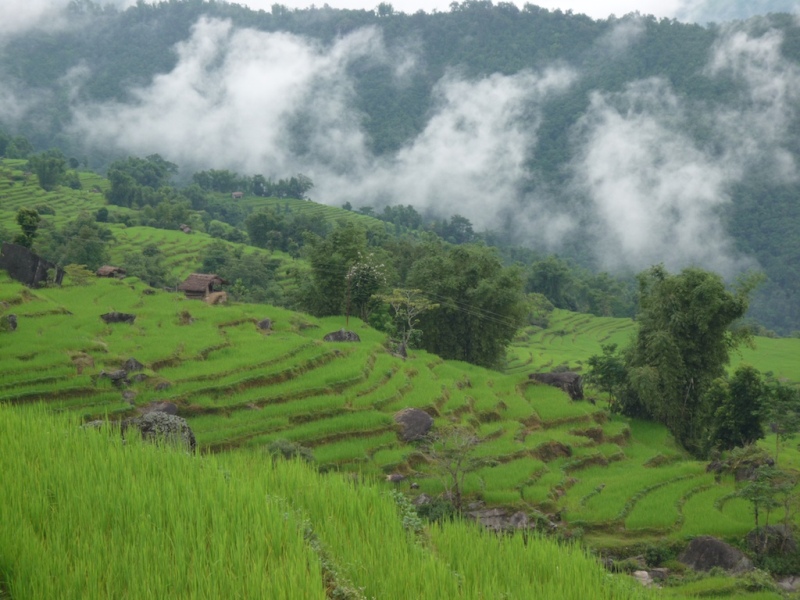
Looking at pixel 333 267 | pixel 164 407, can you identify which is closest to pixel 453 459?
pixel 164 407

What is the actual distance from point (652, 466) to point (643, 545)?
9567 mm

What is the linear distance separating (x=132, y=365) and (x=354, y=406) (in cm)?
863

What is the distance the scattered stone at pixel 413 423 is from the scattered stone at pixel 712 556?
984 cm

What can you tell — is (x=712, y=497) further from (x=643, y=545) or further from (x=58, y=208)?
(x=58, y=208)

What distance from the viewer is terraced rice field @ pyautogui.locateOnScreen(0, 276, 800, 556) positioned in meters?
21.7

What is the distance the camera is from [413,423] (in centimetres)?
2547

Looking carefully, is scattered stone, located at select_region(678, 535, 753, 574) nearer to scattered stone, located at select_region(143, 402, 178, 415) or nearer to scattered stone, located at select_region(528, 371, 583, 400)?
scattered stone, located at select_region(143, 402, 178, 415)

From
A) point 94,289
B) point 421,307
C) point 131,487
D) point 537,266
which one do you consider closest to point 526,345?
point 537,266

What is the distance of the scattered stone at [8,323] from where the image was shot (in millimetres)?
25656

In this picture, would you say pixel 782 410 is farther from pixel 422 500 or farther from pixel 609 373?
pixel 422 500

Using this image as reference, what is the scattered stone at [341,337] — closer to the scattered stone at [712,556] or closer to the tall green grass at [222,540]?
the scattered stone at [712,556]

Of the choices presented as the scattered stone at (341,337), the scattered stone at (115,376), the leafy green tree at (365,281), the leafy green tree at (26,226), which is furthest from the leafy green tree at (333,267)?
the scattered stone at (115,376)

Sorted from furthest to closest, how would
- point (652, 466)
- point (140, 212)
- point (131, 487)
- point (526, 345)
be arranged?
point (140, 212) < point (526, 345) < point (652, 466) < point (131, 487)

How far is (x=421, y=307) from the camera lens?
41.2 meters
